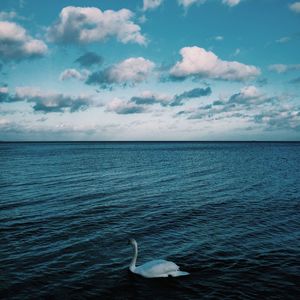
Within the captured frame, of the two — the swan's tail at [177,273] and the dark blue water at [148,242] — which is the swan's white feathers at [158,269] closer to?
the swan's tail at [177,273]

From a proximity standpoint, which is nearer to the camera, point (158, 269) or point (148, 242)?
point (158, 269)

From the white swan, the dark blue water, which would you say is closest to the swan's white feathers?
the white swan

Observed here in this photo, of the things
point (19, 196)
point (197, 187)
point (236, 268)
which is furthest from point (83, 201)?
point (236, 268)

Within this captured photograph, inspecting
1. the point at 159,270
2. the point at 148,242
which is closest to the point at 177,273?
the point at 159,270

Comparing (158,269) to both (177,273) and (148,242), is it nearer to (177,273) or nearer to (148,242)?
(177,273)

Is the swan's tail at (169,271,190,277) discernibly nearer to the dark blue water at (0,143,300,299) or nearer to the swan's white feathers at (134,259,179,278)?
the swan's white feathers at (134,259,179,278)

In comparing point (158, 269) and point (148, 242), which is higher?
point (158, 269)

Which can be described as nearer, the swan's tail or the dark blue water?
the dark blue water

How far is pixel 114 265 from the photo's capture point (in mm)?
15125

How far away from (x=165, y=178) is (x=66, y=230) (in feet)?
89.5

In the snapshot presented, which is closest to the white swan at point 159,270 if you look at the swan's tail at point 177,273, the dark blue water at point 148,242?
the swan's tail at point 177,273

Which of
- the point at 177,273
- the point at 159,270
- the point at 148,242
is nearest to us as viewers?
the point at 159,270

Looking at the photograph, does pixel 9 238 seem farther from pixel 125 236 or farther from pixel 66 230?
pixel 125 236

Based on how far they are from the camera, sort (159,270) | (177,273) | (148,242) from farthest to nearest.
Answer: (148,242), (177,273), (159,270)
